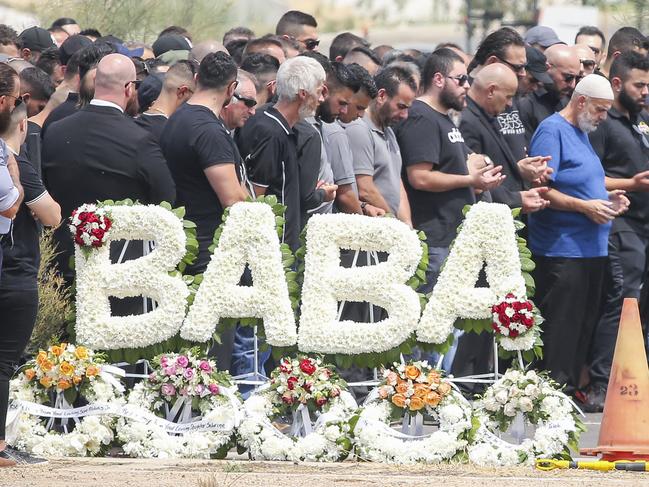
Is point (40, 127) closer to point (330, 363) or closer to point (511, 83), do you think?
point (330, 363)

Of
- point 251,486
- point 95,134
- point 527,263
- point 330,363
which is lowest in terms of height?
point 251,486

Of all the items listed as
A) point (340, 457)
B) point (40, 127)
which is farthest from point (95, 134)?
point (340, 457)

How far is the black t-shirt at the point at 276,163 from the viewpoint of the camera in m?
11.4

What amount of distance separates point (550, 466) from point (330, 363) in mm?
1703

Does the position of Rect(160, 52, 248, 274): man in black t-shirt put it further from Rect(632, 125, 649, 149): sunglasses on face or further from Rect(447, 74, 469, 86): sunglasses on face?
Rect(632, 125, 649, 149): sunglasses on face

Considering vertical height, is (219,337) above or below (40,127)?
below

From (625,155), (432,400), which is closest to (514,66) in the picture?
(625,155)

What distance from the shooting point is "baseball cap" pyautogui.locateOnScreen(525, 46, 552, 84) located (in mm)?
14641

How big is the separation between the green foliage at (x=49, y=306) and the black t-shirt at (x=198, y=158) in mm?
928

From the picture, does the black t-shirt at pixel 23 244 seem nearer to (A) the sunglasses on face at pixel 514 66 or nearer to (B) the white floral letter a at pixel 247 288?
(B) the white floral letter a at pixel 247 288

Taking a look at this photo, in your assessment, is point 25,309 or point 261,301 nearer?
point 25,309

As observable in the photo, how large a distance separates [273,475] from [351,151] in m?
3.83

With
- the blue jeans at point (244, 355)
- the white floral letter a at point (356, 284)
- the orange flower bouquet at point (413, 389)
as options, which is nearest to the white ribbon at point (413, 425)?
the orange flower bouquet at point (413, 389)

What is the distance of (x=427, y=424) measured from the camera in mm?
10688
